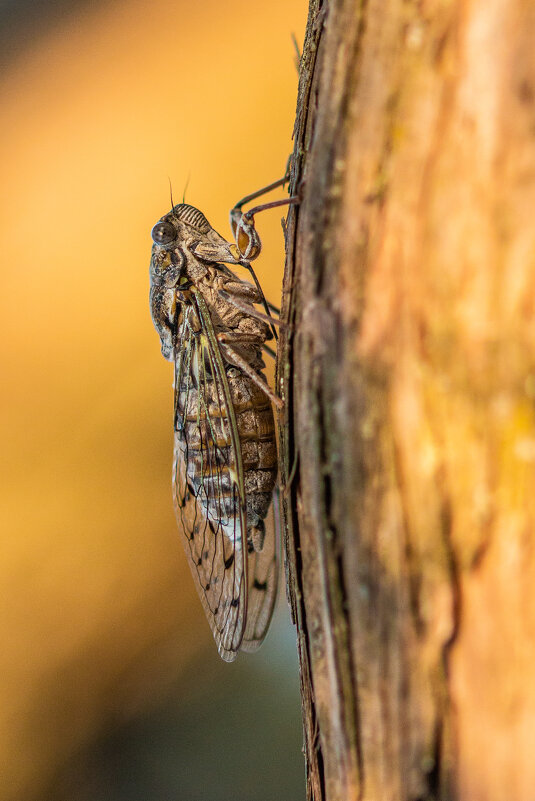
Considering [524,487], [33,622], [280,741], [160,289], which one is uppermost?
[160,289]

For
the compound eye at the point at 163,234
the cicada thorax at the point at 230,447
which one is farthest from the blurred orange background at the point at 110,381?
the cicada thorax at the point at 230,447

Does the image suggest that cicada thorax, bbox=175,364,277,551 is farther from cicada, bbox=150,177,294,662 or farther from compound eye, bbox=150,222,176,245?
compound eye, bbox=150,222,176,245

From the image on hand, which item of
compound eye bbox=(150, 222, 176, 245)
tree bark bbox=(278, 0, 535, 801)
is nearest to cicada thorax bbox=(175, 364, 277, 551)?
compound eye bbox=(150, 222, 176, 245)

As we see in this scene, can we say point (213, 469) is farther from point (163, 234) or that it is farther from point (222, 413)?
point (163, 234)

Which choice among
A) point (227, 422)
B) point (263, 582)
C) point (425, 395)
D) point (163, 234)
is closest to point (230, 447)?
point (227, 422)

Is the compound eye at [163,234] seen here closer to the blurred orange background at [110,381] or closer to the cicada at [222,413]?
the cicada at [222,413]

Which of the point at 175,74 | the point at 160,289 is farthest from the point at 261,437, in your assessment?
the point at 175,74

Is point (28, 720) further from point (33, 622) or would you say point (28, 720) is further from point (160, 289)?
point (160, 289)
